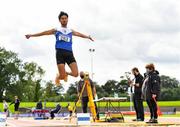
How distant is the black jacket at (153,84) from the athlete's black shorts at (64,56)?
4228mm

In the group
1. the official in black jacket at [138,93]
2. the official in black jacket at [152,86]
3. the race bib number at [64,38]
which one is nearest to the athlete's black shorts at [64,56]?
the race bib number at [64,38]

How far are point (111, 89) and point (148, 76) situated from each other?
169621 mm

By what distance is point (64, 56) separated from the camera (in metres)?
13.7

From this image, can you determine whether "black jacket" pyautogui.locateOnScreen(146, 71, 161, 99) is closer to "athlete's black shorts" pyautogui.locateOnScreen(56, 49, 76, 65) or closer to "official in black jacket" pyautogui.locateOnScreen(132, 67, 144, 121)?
"official in black jacket" pyautogui.locateOnScreen(132, 67, 144, 121)

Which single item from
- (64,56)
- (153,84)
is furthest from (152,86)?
(64,56)

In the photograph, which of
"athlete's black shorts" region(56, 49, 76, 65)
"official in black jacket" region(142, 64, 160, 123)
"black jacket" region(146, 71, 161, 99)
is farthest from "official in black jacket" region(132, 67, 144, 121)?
"athlete's black shorts" region(56, 49, 76, 65)

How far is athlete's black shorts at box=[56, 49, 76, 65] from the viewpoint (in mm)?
13648

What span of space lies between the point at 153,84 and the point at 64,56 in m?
4.56

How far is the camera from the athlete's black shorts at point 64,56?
13.6 metres

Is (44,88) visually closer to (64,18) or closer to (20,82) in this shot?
(20,82)

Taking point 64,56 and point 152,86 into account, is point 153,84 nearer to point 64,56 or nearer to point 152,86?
point 152,86

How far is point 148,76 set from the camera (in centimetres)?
1712

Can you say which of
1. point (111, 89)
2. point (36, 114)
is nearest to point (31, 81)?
point (111, 89)

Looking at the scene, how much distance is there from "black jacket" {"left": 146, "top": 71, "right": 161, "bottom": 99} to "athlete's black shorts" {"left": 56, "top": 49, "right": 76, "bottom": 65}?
4.23 metres
